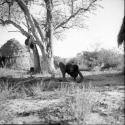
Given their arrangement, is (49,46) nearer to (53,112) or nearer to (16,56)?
(53,112)

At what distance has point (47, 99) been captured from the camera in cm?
426

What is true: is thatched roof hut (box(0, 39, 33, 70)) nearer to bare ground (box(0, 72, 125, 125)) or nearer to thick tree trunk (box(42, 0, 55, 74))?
thick tree trunk (box(42, 0, 55, 74))

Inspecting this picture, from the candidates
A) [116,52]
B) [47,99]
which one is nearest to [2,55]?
[116,52]

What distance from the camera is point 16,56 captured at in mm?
17219

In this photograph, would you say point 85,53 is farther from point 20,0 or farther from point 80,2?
point 20,0

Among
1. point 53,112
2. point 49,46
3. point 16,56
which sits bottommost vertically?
point 53,112

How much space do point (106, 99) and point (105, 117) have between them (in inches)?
43.2

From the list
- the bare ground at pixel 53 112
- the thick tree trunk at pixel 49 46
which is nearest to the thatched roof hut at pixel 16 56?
the thick tree trunk at pixel 49 46

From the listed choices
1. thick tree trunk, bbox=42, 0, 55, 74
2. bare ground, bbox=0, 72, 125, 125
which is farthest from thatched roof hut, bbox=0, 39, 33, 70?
bare ground, bbox=0, 72, 125, 125

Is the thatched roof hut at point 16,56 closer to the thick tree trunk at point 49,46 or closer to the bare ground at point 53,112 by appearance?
the thick tree trunk at point 49,46

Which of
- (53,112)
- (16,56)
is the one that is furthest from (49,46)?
(16,56)

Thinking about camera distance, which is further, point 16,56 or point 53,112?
point 16,56

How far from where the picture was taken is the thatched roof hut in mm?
16797

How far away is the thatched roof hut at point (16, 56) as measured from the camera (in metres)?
16.8
